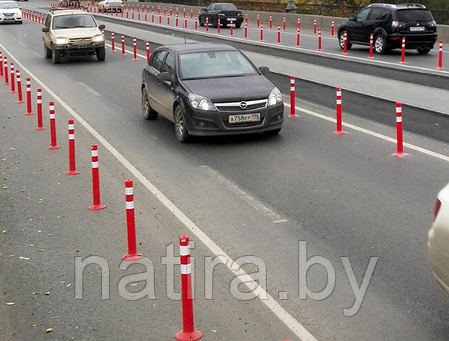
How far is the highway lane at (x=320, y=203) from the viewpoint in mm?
6668

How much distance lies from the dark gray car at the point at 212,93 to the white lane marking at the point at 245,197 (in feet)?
5.40

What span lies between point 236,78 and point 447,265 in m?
9.39

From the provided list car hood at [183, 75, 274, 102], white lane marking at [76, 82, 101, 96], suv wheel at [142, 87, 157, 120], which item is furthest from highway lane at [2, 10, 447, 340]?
white lane marking at [76, 82, 101, 96]

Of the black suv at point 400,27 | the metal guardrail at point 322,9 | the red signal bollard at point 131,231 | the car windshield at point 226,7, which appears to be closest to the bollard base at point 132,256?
the red signal bollard at point 131,231

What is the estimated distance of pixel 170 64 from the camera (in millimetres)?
15289

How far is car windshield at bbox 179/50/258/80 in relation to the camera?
14750 millimetres

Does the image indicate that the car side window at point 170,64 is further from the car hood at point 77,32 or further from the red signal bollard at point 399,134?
the car hood at point 77,32

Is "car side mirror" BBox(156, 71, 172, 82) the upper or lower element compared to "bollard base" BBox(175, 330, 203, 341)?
upper

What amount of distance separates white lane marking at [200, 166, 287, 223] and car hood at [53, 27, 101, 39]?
17.8m

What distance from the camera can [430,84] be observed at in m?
21.7

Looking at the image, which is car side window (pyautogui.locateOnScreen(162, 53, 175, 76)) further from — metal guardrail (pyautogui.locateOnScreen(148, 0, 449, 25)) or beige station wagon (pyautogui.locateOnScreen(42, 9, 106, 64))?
metal guardrail (pyautogui.locateOnScreen(148, 0, 449, 25))

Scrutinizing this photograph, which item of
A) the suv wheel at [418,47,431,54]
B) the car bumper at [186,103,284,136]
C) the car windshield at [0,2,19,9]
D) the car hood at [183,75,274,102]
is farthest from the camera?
the car windshield at [0,2,19,9]

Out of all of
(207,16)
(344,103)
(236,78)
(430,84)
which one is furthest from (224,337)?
(207,16)

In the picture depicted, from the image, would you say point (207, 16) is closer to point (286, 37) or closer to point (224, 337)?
point (286, 37)
